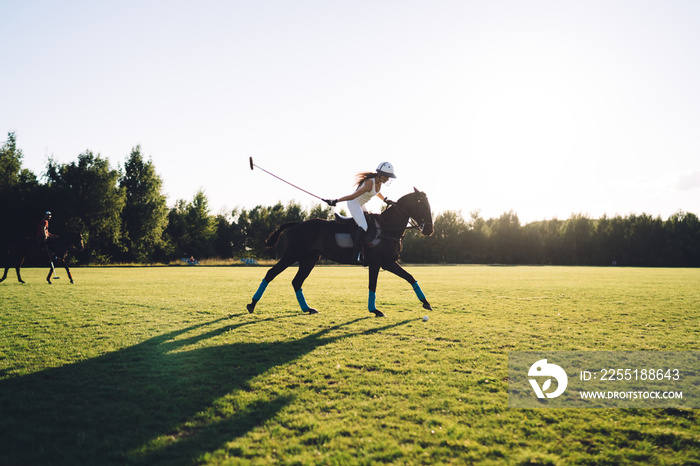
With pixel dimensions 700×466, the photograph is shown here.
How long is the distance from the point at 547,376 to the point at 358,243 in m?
5.30

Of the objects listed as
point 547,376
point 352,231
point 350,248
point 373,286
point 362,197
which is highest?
point 362,197

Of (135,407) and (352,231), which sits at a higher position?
(352,231)

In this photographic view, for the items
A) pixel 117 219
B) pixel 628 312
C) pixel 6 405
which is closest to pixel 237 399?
pixel 6 405

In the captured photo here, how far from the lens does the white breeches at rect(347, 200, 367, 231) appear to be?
9655 mm

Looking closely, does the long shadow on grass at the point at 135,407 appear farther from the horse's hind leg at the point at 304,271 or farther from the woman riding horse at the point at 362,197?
the woman riding horse at the point at 362,197

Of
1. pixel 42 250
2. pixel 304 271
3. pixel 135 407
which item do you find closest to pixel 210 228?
pixel 42 250

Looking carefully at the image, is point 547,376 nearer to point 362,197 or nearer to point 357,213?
point 357,213

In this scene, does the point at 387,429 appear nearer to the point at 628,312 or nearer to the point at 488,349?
the point at 488,349

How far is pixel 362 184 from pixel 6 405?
7847 millimetres

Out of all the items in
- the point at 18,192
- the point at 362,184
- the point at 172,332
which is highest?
the point at 18,192

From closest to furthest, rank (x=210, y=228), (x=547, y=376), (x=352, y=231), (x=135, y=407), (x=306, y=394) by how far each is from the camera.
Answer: (x=135, y=407), (x=306, y=394), (x=547, y=376), (x=352, y=231), (x=210, y=228)

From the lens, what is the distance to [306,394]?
4.43 m

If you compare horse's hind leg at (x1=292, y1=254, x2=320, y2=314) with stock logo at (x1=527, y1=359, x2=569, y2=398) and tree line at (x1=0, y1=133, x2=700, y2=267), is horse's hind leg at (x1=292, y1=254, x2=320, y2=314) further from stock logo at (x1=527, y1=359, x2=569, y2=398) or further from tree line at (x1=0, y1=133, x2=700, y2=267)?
tree line at (x1=0, y1=133, x2=700, y2=267)

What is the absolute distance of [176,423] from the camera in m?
3.66
